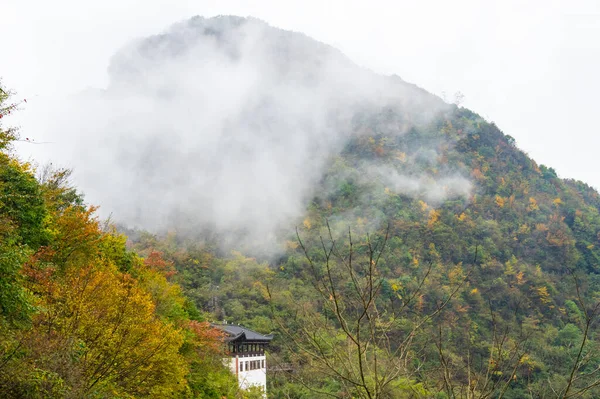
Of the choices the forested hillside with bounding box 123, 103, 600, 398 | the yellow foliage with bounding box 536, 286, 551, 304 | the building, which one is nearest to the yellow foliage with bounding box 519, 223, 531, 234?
the forested hillside with bounding box 123, 103, 600, 398

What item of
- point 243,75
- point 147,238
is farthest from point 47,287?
point 243,75

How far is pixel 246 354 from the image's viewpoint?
114 feet

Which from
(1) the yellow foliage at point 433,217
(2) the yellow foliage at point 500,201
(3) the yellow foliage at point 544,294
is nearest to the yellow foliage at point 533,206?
(2) the yellow foliage at point 500,201

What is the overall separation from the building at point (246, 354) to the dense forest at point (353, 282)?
4.27ft

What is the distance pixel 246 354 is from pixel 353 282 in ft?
110

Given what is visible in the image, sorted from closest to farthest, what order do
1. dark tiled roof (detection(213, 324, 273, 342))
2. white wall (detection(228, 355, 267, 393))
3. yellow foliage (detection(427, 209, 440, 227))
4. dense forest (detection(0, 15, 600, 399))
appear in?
dense forest (detection(0, 15, 600, 399)) < white wall (detection(228, 355, 267, 393)) < dark tiled roof (detection(213, 324, 273, 342)) < yellow foliage (detection(427, 209, 440, 227))

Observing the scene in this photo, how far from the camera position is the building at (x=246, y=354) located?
32.7m

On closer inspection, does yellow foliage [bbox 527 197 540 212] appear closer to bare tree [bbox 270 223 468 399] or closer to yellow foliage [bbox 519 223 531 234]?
yellow foliage [bbox 519 223 531 234]

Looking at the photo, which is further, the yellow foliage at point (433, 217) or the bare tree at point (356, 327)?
the yellow foliage at point (433, 217)

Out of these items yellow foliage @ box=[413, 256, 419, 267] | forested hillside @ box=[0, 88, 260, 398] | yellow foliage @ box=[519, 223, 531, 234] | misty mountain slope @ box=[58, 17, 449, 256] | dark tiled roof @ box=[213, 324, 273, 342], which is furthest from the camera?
misty mountain slope @ box=[58, 17, 449, 256]

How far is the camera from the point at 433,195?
301ft

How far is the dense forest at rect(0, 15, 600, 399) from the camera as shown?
3.94 metres

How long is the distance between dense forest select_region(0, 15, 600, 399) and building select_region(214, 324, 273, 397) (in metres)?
1.30

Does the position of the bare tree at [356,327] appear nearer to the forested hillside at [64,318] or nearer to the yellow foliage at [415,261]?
the forested hillside at [64,318]
